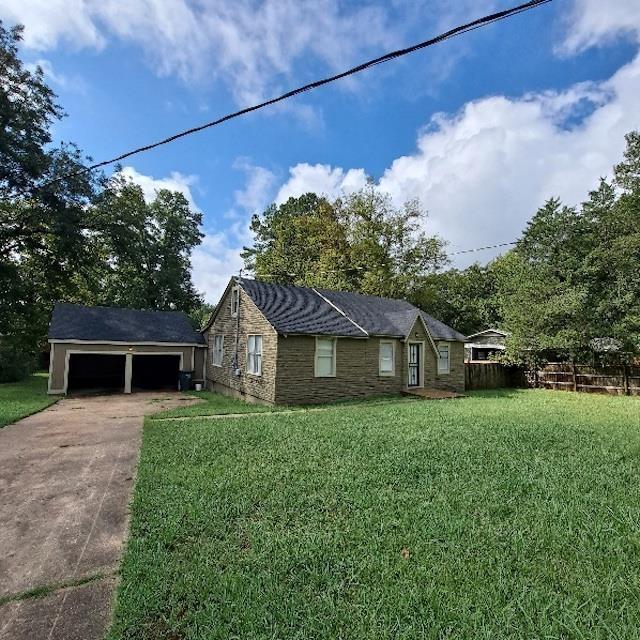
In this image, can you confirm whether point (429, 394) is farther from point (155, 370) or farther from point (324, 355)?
point (155, 370)

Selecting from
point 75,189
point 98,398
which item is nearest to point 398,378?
point 98,398

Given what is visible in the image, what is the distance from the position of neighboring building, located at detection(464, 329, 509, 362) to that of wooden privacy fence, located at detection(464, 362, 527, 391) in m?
6.81

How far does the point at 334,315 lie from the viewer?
15.5m

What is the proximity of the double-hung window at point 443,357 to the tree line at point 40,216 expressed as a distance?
1681cm

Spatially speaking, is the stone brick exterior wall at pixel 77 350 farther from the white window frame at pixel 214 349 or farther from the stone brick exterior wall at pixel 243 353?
the stone brick exterior wall at pixel 243 353

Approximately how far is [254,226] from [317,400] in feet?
109

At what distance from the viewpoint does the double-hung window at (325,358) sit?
13766mm

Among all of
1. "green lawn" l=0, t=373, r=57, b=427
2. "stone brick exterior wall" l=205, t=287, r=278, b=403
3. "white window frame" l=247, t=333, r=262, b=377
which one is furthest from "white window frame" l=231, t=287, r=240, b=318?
"green lawn" l=0, t=373, r=57, b=427

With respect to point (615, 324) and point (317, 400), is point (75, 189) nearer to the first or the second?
point (317, 400)

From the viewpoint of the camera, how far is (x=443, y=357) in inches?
698

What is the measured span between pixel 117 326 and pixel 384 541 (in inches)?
680

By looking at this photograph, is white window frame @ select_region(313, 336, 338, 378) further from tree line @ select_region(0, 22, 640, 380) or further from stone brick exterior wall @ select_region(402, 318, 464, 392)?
tree line @ select_region(0, 22, 640, 380)

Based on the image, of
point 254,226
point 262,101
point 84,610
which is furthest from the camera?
point 254,226

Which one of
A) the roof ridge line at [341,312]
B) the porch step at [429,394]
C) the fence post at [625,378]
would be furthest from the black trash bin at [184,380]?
the fence post at [625,378]
